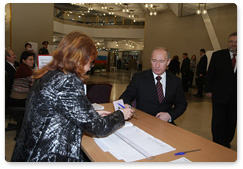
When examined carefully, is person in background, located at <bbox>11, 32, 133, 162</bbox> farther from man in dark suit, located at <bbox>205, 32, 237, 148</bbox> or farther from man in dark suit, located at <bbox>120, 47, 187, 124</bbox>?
man in dark suit, located at <bbox>205, 32, 237, 148</bbox>

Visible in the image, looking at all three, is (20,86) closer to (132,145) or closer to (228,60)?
(132,145)

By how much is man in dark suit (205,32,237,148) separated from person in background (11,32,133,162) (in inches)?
84.5

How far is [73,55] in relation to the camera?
1.20 m

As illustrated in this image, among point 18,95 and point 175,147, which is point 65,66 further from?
point 18,95

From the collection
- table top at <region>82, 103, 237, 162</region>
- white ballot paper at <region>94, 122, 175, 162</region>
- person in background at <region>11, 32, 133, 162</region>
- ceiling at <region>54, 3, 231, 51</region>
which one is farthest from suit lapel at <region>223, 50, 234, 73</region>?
ceiling at <region>54, 3, 231, 51</region>

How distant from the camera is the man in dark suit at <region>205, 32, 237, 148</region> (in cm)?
273

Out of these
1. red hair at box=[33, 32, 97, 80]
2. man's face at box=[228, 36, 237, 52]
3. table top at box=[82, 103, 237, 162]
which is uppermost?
man's face at box=[228, 36, 237, 52]

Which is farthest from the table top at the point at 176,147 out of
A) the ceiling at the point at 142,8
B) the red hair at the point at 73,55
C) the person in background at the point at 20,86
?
the ceiling at the point at 142,8

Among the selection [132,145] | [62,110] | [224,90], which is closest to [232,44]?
[224,90]

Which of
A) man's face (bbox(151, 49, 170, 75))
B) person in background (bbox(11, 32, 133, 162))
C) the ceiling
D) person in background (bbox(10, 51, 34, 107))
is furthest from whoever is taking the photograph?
the ceiling

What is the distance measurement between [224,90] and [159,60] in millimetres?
1235

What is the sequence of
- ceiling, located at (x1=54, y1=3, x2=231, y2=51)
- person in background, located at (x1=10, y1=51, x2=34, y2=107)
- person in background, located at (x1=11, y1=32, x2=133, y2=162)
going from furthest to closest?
1. ceiling, located at (x1=54, y1=3, x2=231, y2=51)
2. person in background, located at (x1=10, y1=51, x2=34, y2=107)
3. person in background, located at (x1=11, y1=32, x2=133, y2=162)

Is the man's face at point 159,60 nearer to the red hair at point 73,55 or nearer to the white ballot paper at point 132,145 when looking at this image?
the white ballot paper at point 132,145

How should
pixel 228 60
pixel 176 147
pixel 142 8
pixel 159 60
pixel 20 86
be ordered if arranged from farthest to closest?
pixel 142 8
pixel 20 86
pixel 228 60
pixel 159 60
pixel 176 147
